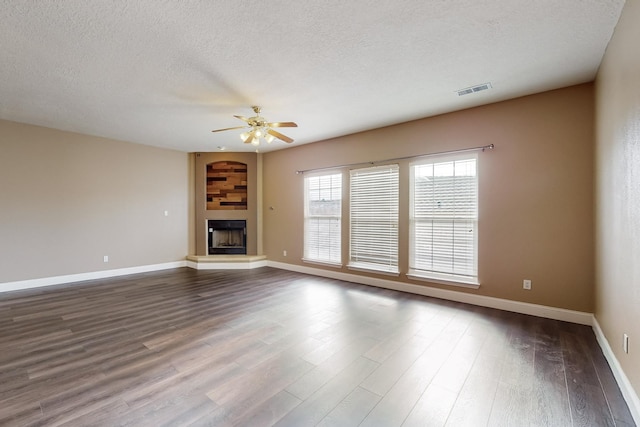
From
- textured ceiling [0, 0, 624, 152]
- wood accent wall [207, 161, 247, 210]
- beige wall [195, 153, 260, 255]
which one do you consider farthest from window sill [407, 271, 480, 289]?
wood accent wall [207, 161, 247, 210]

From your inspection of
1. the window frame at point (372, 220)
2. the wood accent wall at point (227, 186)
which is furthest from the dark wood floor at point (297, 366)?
the wood accent wall at point (227, 186)

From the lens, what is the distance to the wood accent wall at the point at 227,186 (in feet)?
23.0

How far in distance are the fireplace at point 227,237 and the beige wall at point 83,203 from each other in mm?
645

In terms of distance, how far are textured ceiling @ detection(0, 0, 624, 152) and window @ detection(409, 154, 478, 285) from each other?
891 millimetres

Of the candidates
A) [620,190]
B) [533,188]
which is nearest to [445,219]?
[533,188]

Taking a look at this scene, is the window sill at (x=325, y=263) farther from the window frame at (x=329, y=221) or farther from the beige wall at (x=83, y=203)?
the beige wall at (x=83, y=203)

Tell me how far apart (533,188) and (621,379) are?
2187 mm

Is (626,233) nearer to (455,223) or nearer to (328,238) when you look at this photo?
(455,223)

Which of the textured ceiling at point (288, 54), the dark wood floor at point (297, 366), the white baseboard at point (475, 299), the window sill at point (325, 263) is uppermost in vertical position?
the textured ceiling at point (288, 54)

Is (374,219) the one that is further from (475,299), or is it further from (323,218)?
(475,299)

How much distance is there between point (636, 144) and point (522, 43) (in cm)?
129

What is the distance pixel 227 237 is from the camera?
280 inches

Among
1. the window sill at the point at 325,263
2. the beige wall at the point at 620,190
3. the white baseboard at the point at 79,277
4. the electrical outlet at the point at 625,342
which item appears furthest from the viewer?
the window sill at the point at 325,263

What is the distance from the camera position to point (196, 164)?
7035mm
